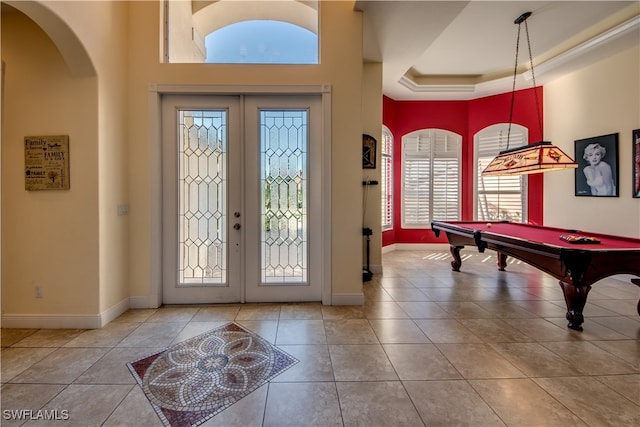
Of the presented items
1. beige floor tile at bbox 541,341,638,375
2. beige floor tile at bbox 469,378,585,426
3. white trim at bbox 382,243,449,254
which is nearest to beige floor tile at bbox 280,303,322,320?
beige floor tile at bbox 469,378,585,426

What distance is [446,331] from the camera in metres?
2.72

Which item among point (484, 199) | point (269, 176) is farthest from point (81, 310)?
point (484, 199)

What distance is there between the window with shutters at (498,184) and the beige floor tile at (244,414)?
6.39 metres

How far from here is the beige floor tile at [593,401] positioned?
1634mm

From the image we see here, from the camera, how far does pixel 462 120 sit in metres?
6.79

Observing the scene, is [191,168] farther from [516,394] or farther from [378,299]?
[516,394]

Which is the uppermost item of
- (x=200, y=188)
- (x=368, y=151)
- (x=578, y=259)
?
(x=368, y=151)

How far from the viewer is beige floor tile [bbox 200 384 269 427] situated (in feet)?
5.29

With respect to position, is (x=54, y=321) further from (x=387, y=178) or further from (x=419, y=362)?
(x=387, y=178)

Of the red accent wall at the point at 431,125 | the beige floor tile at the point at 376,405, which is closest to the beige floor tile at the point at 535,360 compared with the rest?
the beige floor tile at the point at 376,405

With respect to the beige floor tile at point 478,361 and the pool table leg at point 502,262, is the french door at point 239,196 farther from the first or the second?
the pool table leg at point 502,262

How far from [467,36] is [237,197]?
453cm

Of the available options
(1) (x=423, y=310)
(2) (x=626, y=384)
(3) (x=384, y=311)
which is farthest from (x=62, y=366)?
(2) (x=626, y=384)

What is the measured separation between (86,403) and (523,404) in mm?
2704
